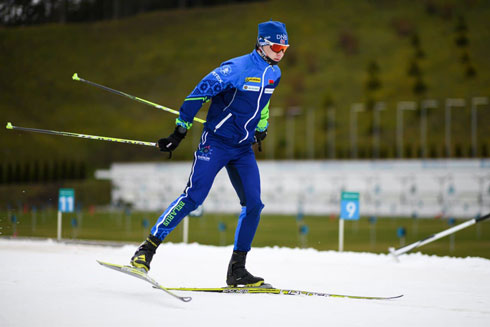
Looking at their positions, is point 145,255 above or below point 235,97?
below

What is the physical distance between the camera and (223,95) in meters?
5.73

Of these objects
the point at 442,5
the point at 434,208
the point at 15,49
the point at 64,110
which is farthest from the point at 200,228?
the point at 442,5

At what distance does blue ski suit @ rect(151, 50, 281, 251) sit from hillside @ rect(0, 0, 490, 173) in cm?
4311

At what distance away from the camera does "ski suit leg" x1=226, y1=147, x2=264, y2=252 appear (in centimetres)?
591

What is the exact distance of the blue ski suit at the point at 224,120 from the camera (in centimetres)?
554

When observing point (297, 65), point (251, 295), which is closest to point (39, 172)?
point (251, 295)

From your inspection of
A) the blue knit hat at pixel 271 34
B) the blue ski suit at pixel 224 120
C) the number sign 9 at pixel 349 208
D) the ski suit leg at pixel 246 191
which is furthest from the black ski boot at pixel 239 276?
the number sign 9 at pixel 349 208

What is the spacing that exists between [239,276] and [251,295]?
0.41 meters

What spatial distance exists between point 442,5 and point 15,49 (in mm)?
90836

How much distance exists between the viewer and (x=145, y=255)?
552cm

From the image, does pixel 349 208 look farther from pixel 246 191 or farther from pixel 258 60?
pixel 258 60

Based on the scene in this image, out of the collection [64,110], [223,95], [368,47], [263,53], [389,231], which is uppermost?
[368,47]

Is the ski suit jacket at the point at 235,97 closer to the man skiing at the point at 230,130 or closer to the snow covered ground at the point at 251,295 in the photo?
the man skiing at the point at 230,130

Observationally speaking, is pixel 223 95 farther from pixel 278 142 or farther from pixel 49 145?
pixel 278 142
